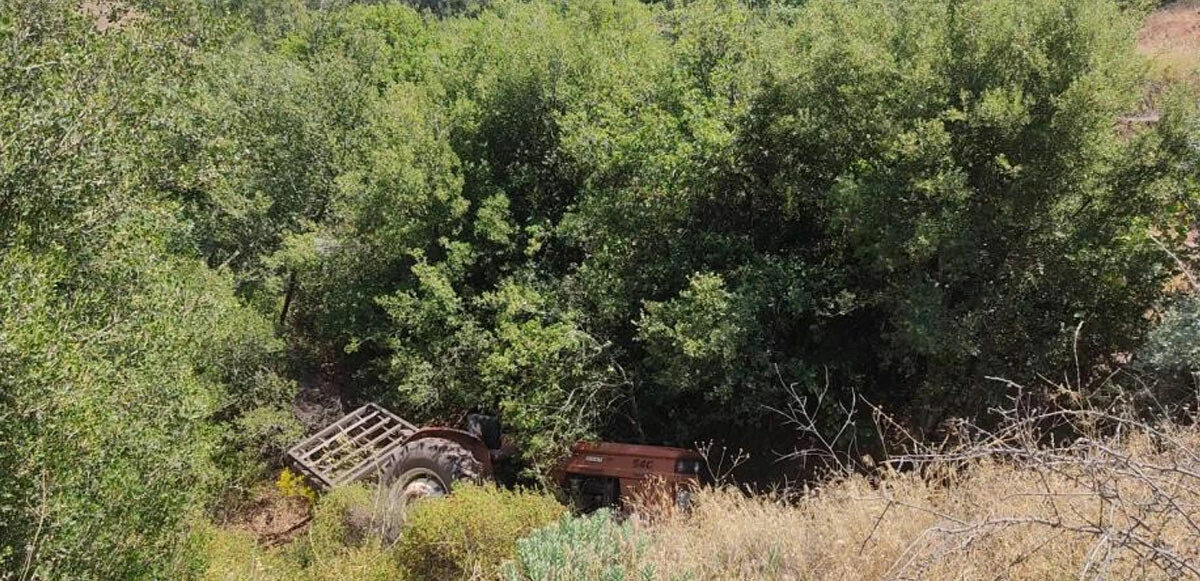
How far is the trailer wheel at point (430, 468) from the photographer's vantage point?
9641 mm

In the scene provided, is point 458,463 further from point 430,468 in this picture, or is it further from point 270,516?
point 270,516

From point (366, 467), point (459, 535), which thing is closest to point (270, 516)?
point (366, 467)

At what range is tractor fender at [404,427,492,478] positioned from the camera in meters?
10.1

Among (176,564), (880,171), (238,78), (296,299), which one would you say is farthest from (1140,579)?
(238,78)

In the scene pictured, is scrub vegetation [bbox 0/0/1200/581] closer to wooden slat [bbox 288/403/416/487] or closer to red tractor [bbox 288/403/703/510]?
red tractor [bbox 288/403/703/510]

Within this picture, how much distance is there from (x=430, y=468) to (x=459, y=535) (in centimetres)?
250

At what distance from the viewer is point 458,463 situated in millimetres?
9797

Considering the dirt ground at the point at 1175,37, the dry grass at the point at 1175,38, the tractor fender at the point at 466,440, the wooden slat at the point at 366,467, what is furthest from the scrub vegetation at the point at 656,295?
the dirt ground at the point at 1175,37

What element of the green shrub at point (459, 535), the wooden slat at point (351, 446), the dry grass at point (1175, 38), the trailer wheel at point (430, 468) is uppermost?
the dry grass at point (1175, 38)

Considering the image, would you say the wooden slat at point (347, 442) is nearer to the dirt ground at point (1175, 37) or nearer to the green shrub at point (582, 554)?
the green shrub at point (582, 554)

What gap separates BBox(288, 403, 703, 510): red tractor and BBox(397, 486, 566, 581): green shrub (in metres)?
1.55

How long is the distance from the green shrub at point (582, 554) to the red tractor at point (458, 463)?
3.51 m

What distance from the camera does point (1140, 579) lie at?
3738 mm

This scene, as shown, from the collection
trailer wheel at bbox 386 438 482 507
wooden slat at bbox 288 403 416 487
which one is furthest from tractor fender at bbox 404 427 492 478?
wooden slat at bbox 288 403 416 487
